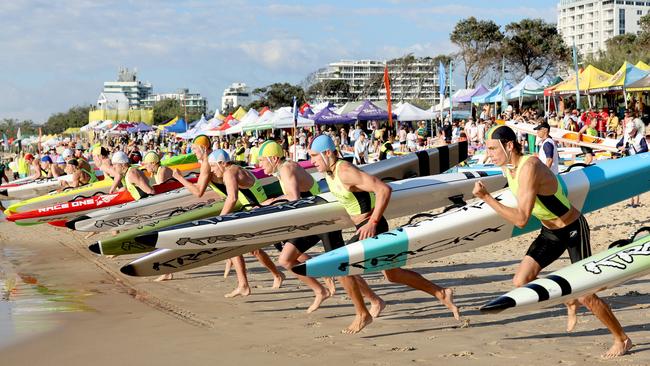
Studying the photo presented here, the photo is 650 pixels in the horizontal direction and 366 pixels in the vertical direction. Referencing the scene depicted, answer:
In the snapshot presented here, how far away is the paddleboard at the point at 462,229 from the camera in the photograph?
6523mm

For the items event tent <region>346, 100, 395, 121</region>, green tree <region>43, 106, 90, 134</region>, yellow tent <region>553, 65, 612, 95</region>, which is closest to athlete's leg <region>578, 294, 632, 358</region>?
yellow tent <region>553, 65, 612, 95</region>

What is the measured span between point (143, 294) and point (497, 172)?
4577 mm

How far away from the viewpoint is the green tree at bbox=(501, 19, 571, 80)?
168 feet

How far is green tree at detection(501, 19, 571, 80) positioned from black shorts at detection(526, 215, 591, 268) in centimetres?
4659

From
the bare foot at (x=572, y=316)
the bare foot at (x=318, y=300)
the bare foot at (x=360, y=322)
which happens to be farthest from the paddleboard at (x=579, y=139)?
the bare foot at (x=360, y=322)

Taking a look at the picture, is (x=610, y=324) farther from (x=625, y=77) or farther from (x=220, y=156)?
(x=625, y=77)

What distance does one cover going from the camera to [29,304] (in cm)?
864

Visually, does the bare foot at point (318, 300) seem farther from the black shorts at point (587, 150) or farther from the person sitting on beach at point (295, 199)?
the black shorts at point (587, 150)

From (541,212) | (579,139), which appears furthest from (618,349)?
(579,139)

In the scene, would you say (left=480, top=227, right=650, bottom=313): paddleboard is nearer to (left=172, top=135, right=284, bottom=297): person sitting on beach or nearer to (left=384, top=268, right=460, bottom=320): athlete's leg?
(left=384, top=268, right=460, bottom=320): athlete's leg

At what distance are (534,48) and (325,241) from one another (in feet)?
155

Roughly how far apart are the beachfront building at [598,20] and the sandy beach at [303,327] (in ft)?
546

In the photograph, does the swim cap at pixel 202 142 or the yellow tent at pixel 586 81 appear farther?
the yellow tent at pixel 586 81

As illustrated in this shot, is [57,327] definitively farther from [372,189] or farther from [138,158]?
[138,158]
